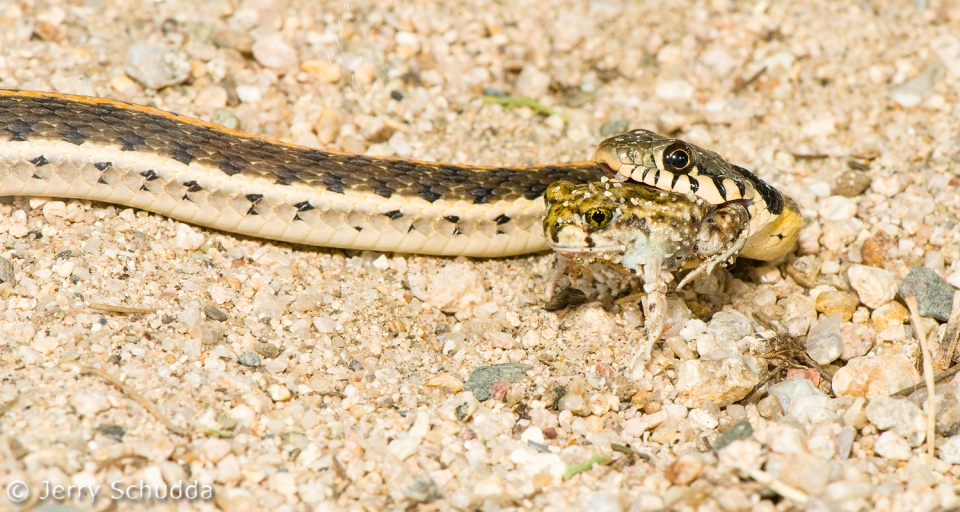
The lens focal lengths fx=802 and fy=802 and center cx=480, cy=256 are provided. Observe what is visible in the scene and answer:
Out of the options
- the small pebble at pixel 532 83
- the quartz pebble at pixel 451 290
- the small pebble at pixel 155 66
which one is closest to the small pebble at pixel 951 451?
the quartz pebble at pixel 451 290

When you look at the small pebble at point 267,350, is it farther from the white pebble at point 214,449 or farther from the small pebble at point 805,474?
the small pebble at point 805,474

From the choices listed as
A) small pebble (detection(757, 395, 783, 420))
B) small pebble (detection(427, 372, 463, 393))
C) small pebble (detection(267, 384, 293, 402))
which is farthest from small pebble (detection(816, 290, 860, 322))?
small pebble (detection(267, 384, 293, 402))

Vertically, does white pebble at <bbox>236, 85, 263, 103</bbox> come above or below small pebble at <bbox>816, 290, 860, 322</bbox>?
above

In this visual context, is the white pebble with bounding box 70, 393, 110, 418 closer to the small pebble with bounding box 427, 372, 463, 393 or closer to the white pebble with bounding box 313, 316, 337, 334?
the white pebble with bounding box 313, 316, 337, 334

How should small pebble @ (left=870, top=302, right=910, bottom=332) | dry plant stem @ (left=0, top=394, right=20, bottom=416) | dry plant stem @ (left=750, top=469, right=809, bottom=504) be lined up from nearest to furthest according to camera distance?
dry plant stem @ (left=750, top=469, right=809, bottom=504) < dry plant stem @ (left=0, top=394, right=20, bottom=416) < small pebble @ (left=870, top=302, right=910, bottom=332)

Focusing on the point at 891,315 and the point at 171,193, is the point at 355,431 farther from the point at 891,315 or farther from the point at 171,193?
the point at 891,315

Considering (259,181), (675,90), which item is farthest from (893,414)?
(259,181)

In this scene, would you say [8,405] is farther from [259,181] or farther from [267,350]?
[259,181]
